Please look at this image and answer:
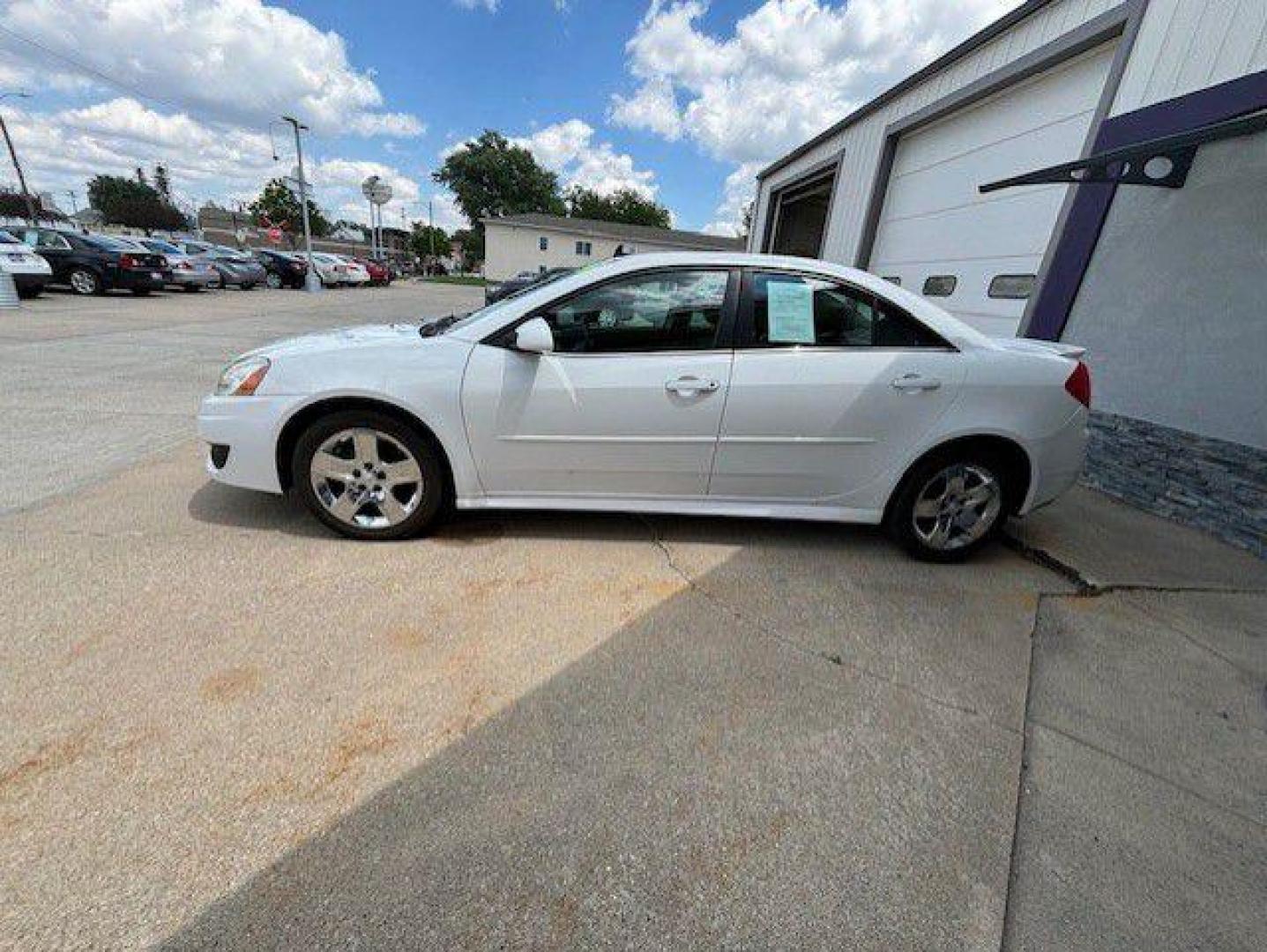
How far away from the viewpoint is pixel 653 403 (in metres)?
2.81

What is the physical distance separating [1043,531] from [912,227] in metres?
4.77

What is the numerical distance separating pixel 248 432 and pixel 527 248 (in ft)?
134

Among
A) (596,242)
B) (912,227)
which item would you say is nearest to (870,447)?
(912,227)

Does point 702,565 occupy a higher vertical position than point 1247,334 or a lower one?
lower

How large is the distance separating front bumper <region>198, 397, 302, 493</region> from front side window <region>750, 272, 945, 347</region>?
7.48 ft

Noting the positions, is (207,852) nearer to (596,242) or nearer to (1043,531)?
(1043,531)

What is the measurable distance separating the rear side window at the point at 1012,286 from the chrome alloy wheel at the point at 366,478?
5351 mm

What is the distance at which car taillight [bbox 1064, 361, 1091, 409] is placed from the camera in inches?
118

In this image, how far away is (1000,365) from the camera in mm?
2934

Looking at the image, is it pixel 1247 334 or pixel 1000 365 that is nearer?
pixel 1000 365

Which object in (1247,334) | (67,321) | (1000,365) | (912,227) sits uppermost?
(912,227)

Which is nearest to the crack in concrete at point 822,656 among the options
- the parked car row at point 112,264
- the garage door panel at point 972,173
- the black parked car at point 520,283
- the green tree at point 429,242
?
the black parked car at point 520,283

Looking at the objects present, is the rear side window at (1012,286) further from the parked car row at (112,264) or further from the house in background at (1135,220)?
the parked car row at (112,264)

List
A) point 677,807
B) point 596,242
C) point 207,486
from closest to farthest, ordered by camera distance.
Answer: point 677,807, point 207,486, point 596,242
